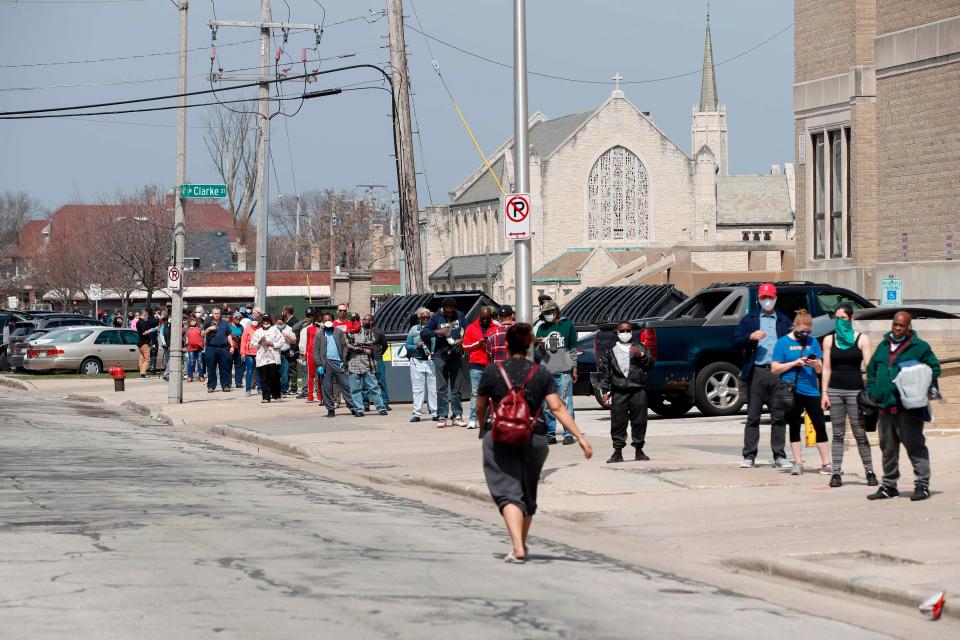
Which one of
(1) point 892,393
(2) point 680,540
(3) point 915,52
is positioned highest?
(3) point 915,52

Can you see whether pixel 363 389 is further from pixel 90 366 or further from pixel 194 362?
pixel 90 366

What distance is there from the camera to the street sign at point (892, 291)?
26.9 metres

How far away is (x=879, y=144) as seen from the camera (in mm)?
30000

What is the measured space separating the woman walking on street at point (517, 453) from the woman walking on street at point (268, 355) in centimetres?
1707

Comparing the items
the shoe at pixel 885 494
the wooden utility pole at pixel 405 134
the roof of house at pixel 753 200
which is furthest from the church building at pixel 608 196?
the shoe at pixel 885 494

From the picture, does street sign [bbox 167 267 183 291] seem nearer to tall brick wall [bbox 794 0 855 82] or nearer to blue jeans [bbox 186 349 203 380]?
blue jeans [bbox 186 349 203 380]

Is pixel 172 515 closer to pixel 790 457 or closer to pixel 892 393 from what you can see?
pixel 892 393

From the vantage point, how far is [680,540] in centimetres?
1179

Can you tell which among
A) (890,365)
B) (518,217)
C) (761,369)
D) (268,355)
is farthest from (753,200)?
(890,365)

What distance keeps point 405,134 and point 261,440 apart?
8.91m

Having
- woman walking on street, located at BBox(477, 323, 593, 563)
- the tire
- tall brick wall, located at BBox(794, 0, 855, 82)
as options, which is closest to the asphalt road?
woman walking on street, located at BBox(477, 323, 593, 563)

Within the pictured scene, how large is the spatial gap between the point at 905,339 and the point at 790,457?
4.38 m

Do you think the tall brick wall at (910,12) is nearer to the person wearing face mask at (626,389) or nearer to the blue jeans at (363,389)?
the blue jeans at (363,389)

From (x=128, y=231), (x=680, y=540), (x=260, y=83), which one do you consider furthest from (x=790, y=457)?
(x=128, y=231)
